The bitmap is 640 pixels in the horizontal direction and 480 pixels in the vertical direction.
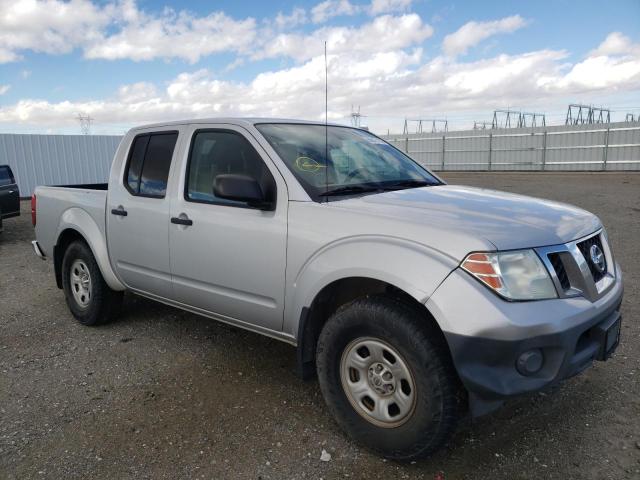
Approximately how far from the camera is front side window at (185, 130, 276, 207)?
11.0ft

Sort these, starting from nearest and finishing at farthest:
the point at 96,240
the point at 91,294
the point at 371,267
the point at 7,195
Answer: the point at 371,267 < the point at 96,240 < the point at 91,294 < the point at 7,195

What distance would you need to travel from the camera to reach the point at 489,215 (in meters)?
2.65

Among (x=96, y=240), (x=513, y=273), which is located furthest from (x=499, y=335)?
(x=96, y=240)

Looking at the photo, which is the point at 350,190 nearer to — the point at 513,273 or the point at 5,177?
the point at 513,273

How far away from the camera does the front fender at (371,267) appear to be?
7.78 ft

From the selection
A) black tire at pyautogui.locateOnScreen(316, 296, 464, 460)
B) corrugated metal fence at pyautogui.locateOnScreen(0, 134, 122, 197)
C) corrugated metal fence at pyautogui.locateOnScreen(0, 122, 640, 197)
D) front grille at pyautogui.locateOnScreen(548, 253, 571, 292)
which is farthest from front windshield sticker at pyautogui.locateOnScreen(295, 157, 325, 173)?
corrugated metal fence at pyautogui.locateOnScreen(0, 122, 640, 197)

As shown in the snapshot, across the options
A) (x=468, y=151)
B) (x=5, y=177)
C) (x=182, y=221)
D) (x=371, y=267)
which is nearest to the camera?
(x=371, y=267)

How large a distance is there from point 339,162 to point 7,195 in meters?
10.1

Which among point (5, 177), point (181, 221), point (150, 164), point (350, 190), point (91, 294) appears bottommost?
point (91, 294)

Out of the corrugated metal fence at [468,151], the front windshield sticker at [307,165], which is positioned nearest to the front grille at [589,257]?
the front windshield sticker at [307,165]

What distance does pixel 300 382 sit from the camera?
3617 mm

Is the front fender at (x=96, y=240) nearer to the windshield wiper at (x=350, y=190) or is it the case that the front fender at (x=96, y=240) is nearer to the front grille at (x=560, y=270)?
the windshield wiper at (x=350, y=190)

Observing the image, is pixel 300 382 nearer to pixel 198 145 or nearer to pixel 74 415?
pixel 74 415

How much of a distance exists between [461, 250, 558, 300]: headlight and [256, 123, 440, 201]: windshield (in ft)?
3.48
